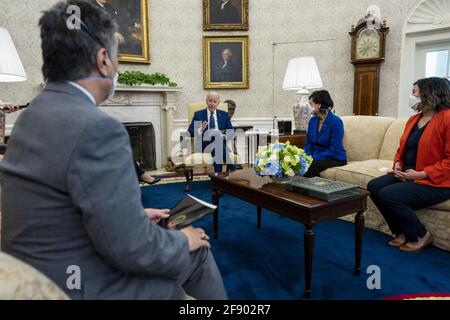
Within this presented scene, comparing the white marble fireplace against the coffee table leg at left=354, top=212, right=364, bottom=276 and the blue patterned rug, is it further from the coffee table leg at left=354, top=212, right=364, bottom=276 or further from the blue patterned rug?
the coffee table leg at left=354, top=212, right=364, bottom=276

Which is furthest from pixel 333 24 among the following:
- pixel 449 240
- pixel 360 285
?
pixel 360 285

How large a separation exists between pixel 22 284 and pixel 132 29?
6.14 metres

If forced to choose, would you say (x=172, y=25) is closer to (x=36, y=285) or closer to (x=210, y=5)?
(x=210, y=5)

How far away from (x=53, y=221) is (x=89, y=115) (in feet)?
0.98

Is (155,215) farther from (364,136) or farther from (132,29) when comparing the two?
(132,29)

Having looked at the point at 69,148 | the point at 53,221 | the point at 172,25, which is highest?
the point at 172,25

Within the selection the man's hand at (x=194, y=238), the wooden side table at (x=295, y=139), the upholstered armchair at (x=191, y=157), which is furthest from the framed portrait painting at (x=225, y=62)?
the man's hand at (x=194, y=238)

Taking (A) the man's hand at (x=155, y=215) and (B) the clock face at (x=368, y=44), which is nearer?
(A) the man's hand at (x=155, y=215)

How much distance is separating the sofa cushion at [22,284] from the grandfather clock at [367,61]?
6.36 metres

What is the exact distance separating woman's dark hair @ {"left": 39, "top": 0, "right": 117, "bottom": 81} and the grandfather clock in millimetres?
6022

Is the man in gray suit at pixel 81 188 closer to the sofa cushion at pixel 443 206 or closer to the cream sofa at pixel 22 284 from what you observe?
the cream sofa at pixel 22 284

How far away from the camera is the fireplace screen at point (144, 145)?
20.9 feet

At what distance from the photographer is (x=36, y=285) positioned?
803 millimetres

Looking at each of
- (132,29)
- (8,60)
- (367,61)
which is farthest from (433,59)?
(8,60)
